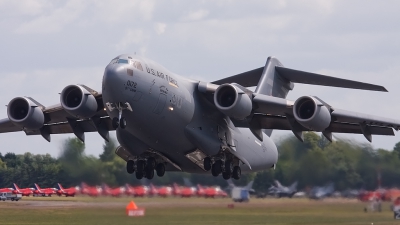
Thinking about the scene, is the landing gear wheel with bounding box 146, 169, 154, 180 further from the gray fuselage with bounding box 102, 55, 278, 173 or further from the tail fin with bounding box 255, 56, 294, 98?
the tail fin with bounding box 255, 56, 294, 98

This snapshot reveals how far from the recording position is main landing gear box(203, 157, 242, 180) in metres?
24.0

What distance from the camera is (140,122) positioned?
70.5ft

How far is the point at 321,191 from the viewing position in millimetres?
22234

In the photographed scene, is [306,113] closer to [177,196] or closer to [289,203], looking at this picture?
[289,203]

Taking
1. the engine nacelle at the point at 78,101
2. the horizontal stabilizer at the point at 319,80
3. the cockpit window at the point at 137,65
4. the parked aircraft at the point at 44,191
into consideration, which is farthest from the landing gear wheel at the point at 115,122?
the parked aircraft at the point at 44,191

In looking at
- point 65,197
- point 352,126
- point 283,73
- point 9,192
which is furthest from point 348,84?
point 9,192

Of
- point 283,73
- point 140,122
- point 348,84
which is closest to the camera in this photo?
point 140,122

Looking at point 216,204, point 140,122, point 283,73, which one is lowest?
point 216,204

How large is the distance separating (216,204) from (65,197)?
5.35 meters

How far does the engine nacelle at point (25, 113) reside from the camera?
2344cm

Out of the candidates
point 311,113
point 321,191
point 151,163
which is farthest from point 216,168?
point 311,113

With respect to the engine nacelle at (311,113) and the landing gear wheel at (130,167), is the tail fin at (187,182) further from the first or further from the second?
the engine nacelle at (311,113)

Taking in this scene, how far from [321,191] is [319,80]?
3949mm

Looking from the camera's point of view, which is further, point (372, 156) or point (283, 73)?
point (283, 73)
